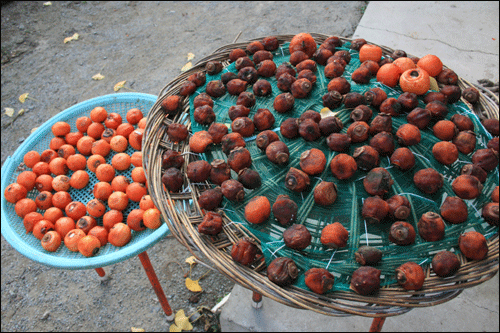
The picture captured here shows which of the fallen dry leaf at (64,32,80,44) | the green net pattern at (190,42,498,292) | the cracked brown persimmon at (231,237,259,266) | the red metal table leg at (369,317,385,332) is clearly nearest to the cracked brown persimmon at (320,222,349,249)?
the green net pattern at (190,42,498,292)

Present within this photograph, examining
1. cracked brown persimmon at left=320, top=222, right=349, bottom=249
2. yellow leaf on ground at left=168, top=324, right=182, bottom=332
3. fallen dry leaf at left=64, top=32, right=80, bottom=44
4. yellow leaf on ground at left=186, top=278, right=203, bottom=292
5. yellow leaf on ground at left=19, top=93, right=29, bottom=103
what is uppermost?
cracked brown persimmon at left=320, top=222, right=349, bottom=249

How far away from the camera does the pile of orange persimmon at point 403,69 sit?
175 centimetres

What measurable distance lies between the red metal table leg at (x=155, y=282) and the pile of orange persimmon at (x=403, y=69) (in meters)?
1.70

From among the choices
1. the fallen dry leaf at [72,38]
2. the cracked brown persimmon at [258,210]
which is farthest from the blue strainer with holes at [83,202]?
the fallen dry leaf at [72,38]

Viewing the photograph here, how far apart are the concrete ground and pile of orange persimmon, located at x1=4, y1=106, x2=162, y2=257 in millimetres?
1022

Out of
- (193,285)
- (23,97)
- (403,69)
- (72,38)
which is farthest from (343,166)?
(72,38)

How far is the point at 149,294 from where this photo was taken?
2697mm

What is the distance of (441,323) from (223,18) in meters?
4.80

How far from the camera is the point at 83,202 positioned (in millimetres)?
2271

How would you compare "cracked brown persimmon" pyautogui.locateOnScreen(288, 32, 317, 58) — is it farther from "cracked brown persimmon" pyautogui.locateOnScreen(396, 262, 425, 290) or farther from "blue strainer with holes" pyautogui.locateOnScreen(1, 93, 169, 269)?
"cracked brown persimmon" pyautogui.locateOnScreen(396, 262, 425, 290)

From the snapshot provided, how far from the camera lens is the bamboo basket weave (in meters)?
1.22

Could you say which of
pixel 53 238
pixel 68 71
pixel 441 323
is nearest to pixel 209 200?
pixel 53 238

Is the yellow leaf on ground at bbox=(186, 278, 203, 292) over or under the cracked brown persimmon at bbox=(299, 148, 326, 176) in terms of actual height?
under

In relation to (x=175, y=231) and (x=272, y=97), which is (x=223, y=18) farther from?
(x=175, y=231)
